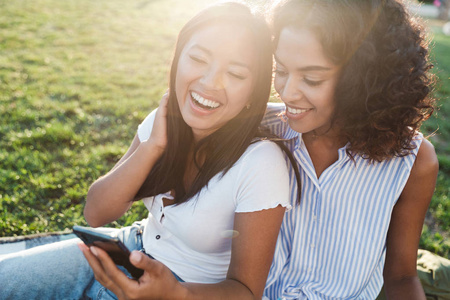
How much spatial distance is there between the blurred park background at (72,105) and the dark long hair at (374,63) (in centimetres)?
30

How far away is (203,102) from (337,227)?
96 centimetres

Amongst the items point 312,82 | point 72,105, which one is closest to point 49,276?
point 312,82

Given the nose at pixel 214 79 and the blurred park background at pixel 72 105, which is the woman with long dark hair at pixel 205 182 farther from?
the blurred park background at pixel 72 105

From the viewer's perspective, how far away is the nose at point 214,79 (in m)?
2.04

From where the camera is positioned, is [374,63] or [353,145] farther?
[353,145]

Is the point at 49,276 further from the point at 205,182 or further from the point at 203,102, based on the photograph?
the point at 203,102

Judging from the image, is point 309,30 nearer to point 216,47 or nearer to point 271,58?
point 271,58

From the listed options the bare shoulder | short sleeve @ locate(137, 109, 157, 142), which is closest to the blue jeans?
short sleeve @ locate(137, 109, 157, 142)

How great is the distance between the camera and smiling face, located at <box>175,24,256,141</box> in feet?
6.59

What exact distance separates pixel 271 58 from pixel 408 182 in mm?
934

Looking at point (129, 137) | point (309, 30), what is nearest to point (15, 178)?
point (129, 137)

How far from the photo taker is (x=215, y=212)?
1972 mm

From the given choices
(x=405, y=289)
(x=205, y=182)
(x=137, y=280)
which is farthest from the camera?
(x=405, y=289)

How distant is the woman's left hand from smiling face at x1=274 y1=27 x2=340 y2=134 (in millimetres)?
956
